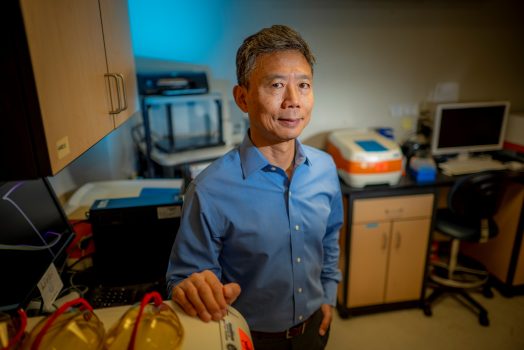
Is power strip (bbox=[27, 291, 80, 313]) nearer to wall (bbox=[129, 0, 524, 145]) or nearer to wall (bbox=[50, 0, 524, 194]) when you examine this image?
wall (bbox=[50, 0, 524, 194])

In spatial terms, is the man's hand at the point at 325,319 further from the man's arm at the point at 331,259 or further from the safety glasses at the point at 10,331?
the safety glasses at the point at 10,331

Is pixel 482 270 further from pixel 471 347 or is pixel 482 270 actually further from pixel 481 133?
pixel 481 133

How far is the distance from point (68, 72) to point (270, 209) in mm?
672

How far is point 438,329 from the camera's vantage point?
7.84ft

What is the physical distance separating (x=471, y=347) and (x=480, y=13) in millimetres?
2274

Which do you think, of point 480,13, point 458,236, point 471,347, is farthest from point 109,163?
point 480,13

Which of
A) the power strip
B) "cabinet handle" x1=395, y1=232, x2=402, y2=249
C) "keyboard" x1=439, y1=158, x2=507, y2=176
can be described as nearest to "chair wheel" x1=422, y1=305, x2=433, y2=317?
"cabinet handle" x1=395, y1=232, x2=402, y2=249

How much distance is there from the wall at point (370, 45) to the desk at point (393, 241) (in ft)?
2.30

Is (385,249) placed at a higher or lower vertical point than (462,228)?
lower

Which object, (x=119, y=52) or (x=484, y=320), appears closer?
(x=119, y=52)

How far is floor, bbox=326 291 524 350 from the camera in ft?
7.45

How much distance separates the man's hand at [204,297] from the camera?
0.71 meters

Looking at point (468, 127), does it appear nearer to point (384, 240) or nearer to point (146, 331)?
point (384, 240)

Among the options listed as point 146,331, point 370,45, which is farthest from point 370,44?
point 146,331
